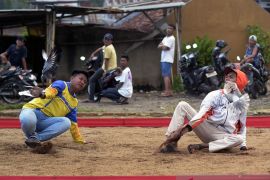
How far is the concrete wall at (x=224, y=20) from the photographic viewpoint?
778 inches

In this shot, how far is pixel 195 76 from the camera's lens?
17.4 metres

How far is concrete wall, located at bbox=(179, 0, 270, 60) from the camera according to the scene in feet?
64.8

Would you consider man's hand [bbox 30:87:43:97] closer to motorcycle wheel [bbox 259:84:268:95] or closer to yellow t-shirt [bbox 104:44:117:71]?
yellow t-shirt [bbox 104:44:117:71]

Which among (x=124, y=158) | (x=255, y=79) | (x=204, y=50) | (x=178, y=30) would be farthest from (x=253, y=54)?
(x=124, y=158)

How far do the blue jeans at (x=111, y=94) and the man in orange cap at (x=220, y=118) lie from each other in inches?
259

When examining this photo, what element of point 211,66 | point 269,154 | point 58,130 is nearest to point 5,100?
point 211,66

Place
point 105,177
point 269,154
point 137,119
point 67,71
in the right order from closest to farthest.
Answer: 1. point 105,177
2. point 269,154
3. point 137,119
4. point 67,71

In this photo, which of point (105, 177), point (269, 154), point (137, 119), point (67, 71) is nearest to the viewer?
point (105, 177)

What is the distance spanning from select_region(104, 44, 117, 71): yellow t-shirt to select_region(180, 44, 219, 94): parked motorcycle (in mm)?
1910

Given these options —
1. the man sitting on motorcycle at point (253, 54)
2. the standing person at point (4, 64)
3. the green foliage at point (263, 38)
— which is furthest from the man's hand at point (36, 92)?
the green foliage at point (263, 38)

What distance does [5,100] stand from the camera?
53.2ft

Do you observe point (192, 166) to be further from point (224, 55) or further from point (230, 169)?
point (224, 55)

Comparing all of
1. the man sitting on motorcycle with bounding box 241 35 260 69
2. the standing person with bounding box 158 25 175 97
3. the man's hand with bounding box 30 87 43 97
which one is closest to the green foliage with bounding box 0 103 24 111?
the standing person with bounding box 158 25 175 97

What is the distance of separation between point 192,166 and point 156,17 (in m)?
12.1
